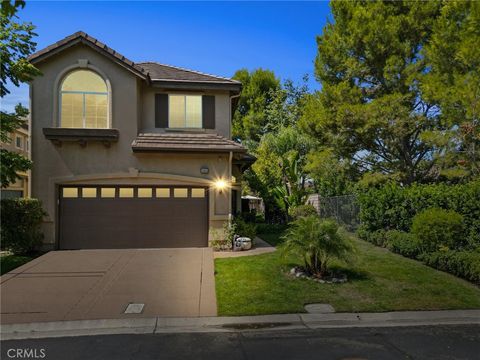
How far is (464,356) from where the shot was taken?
18.6 ft

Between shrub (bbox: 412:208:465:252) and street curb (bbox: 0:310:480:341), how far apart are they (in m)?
4.07

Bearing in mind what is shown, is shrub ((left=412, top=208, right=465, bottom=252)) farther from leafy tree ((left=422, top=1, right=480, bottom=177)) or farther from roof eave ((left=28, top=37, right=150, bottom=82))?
roof eave ((left=28, top=37, right=150, bottom=82))

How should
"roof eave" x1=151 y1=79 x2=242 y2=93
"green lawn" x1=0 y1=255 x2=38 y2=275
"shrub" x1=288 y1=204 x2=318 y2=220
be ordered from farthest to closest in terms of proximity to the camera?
"shrub" x1=288 y1=204 x2=318 y2=220
"roof eave" x1=151 y1=79 x2=242 y2=93
"green lawn" x1=0 y1=255 x2=38 y2=275

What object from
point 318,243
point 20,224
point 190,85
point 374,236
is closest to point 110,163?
point 20,224

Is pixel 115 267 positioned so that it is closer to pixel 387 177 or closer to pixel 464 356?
pixel 464 356

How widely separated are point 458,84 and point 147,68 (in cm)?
1203

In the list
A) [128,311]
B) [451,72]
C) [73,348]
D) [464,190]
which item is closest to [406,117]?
[451,72]

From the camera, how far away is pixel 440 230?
11.5 metres

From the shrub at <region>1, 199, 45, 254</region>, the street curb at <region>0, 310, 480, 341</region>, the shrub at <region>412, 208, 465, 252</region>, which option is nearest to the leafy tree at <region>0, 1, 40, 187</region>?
the shrub at <region>1, 199, 45, 254</region>

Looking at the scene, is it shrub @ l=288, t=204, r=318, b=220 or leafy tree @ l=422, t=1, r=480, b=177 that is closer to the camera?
leafy tree @ l=422, t=1, r=480, b=177

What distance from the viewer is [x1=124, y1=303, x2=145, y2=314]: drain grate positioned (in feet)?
24.9

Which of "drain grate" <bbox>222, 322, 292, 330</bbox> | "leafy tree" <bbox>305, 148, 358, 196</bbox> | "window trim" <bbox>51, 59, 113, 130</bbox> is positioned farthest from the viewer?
"leafy tree" <bbox>305, 148, 358, 196</bbox>

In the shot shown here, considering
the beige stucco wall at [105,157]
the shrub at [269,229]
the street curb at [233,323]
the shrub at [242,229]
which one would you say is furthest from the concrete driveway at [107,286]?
the shrub at [269,229]

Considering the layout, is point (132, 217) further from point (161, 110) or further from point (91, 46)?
point (91, 46)
